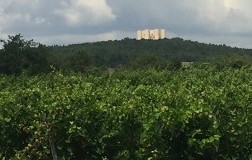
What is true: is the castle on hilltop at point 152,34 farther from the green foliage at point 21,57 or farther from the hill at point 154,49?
the green foliage at point 21,57

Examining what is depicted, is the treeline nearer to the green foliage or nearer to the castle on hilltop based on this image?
the green foliage

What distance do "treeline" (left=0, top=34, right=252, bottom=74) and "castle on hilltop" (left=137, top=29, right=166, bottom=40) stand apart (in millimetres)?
16416

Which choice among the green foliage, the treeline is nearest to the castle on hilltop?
the treeline

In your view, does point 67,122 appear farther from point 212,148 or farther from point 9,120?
point 212,148

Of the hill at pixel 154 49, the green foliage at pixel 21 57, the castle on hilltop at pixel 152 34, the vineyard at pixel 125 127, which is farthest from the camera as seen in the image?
the castle on hilltop at pixel 152 34

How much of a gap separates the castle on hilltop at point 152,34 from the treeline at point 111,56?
16.4 meters

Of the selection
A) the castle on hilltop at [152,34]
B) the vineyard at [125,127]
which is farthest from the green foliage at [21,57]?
the castle on hilltop at [152,34]

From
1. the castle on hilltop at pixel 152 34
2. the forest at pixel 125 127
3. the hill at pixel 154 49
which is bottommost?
the hill at pixel 154 49

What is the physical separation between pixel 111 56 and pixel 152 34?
45690 mm

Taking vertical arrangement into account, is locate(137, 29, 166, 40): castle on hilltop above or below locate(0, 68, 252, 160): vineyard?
below

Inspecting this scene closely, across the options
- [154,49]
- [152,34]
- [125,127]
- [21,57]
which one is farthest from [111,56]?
[125,127]

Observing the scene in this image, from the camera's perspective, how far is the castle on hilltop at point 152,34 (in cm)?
16162

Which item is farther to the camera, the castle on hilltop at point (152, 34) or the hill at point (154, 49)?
the castle on hilltop at point (152, 34)

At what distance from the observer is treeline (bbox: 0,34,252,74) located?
6200cm
